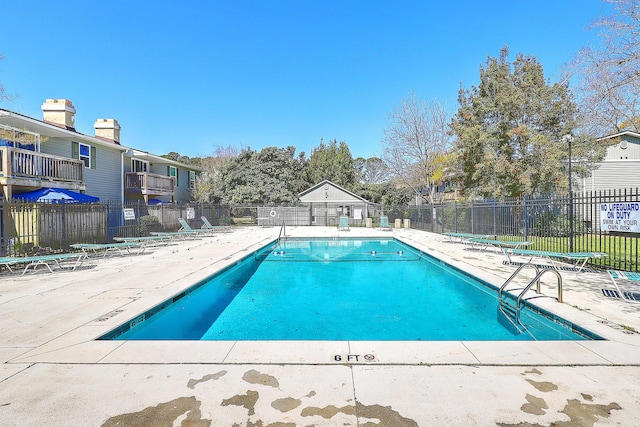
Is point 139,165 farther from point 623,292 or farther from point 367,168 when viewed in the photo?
point 367,168

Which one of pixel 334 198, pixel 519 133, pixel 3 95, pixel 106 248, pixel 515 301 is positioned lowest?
pixel 515 301

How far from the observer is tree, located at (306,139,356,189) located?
1855 inches

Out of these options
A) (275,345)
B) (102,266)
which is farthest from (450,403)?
(102,266)

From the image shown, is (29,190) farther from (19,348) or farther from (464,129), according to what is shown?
(464,129)

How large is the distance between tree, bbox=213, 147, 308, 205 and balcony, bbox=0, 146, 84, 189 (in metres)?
17.7

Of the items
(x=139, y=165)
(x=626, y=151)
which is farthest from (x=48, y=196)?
(x=626, y=151)

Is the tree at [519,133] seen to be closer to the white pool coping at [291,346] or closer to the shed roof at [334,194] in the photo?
the white pool coping at [291,346]

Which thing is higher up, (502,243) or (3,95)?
(3,95)

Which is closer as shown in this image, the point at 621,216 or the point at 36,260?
the point at 621,216

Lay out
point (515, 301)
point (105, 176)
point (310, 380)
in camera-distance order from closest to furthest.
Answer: point (310, 380) < point (515, 301) < point (105, 176)

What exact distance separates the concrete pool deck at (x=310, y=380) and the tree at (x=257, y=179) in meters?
29.7

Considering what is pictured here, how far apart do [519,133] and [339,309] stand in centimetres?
1566

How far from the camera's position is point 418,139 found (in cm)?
2678

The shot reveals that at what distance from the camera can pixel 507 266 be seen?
8.98 meters
